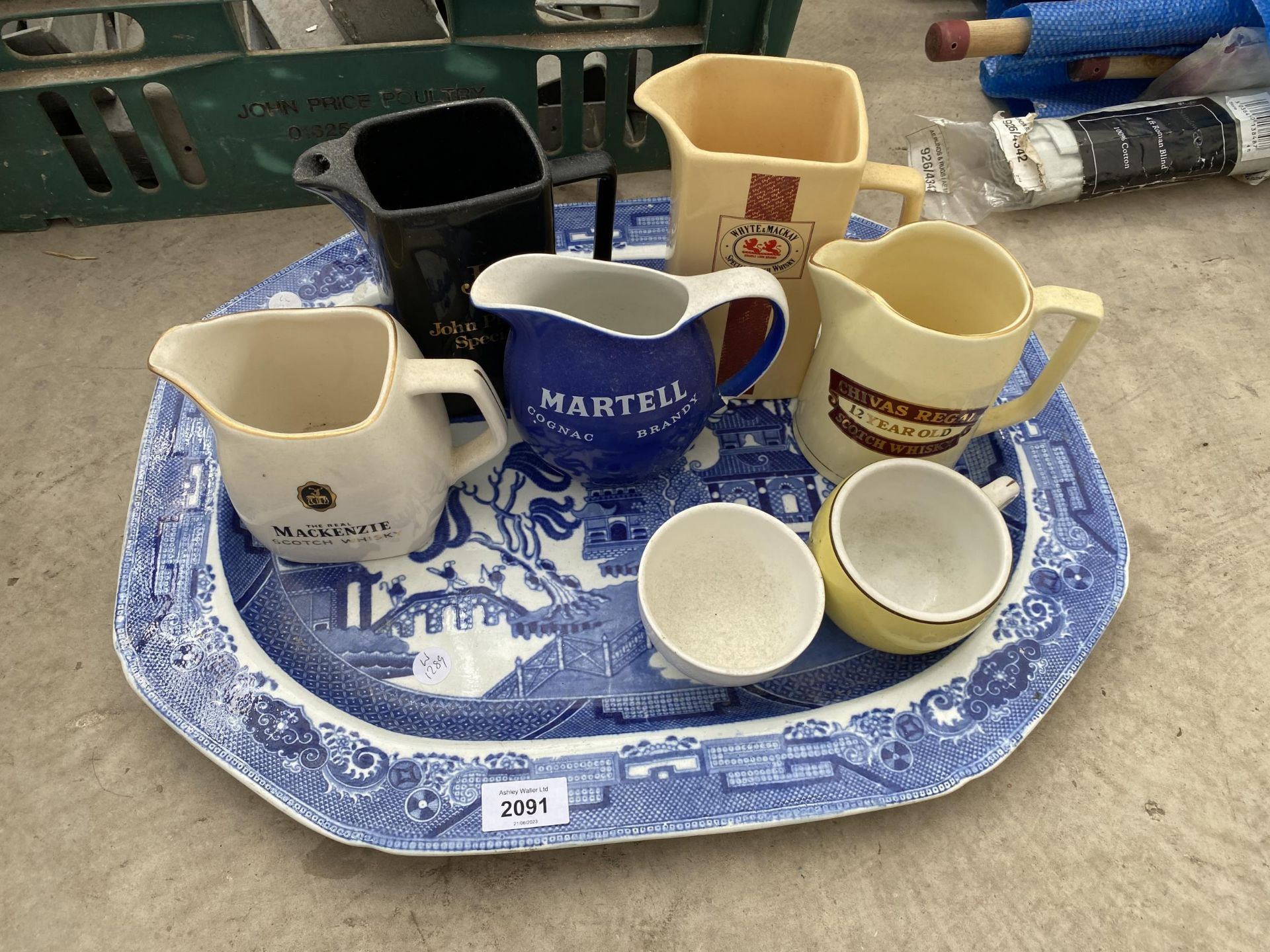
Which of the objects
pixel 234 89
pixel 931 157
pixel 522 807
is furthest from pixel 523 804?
pixel 931 157

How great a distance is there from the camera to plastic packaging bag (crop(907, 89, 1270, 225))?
3.04 feet

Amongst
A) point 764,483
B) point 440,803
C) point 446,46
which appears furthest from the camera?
point 446,46

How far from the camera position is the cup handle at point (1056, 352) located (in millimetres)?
569

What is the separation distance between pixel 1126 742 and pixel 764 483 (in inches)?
12.1

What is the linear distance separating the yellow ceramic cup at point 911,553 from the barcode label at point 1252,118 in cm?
61

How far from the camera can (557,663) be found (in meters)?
0.59

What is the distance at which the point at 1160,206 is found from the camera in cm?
98

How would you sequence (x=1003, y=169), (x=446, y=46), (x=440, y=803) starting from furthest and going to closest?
(x=1003, y=169) → (x=446, y=46) → (x=440, y=803)

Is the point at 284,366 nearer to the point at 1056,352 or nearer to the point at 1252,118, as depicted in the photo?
the point at 1056,352

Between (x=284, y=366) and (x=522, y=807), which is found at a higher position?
(x=284, y=366)

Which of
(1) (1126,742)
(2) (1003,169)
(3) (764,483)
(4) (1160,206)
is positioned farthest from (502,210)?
(4) (1160,206)

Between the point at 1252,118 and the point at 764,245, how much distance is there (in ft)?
2.30

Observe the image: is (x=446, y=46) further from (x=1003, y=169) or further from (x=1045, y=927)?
(x=1045, y=927)

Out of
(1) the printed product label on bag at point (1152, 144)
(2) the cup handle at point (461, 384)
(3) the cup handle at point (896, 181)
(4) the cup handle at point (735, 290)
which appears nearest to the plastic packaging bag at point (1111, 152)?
(1) the printed product label on bag at point (1152, 144)
